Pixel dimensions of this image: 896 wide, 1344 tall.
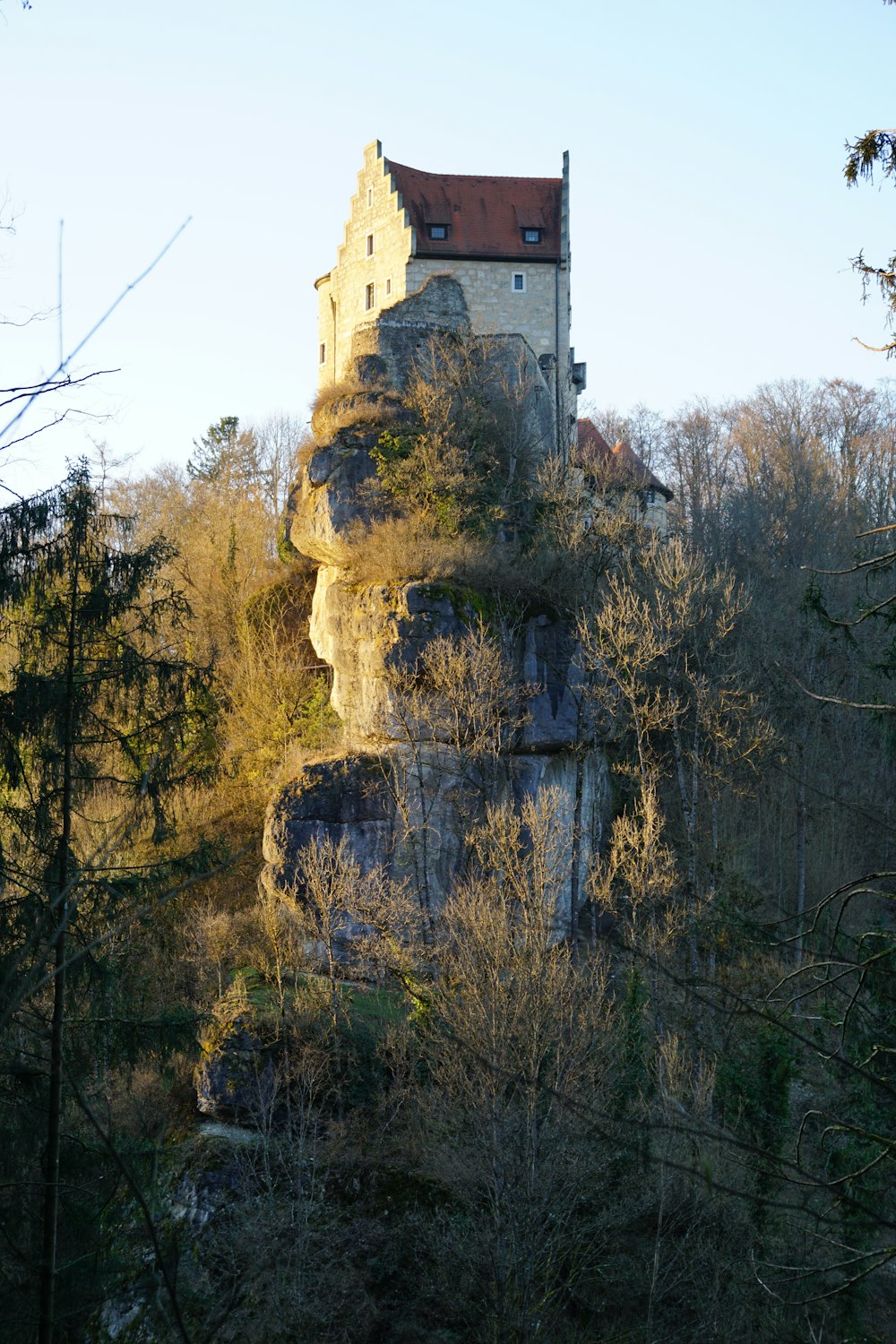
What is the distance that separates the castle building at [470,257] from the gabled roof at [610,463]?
3.66 feet

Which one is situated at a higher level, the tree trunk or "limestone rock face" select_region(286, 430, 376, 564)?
"limestone rock face" select_region(286, 430, 376, 564)

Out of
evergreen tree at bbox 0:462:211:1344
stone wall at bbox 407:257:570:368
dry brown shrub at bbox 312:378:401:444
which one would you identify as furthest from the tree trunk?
stone wall at bbox 407:257:570:368

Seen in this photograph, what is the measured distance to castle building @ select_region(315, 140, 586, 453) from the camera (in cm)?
3222

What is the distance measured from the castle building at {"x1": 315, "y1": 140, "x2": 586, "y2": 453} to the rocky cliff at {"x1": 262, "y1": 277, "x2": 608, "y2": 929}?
18.6 ft

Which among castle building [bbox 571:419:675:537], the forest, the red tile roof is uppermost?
the red tile roof

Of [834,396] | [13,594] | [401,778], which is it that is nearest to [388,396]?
[401,778]

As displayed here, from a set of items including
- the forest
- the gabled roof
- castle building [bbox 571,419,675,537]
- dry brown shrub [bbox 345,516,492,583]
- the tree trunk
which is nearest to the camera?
the tree trunk

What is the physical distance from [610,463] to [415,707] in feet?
38.6

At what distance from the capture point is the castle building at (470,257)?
3222 centimetres

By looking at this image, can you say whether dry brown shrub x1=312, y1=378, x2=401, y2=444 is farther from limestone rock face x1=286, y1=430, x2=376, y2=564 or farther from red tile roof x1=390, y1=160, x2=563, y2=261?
red tile roof x1=390, y1=160, x2=563, y2=261

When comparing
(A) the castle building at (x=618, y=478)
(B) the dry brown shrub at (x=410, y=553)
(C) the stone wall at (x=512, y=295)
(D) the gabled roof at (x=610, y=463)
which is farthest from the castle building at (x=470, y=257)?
(B) the dry brown shrub at (x=410, y=553)

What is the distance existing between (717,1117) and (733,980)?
5296 mm

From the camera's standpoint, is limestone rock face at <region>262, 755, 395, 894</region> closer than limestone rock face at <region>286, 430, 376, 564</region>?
Yes

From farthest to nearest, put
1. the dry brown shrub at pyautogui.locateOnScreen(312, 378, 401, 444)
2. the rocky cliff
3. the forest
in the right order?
the dry brown shrub at pyautogui.locateOnScreen(312, 378, 401, 444), the rocky cliff, the forest
